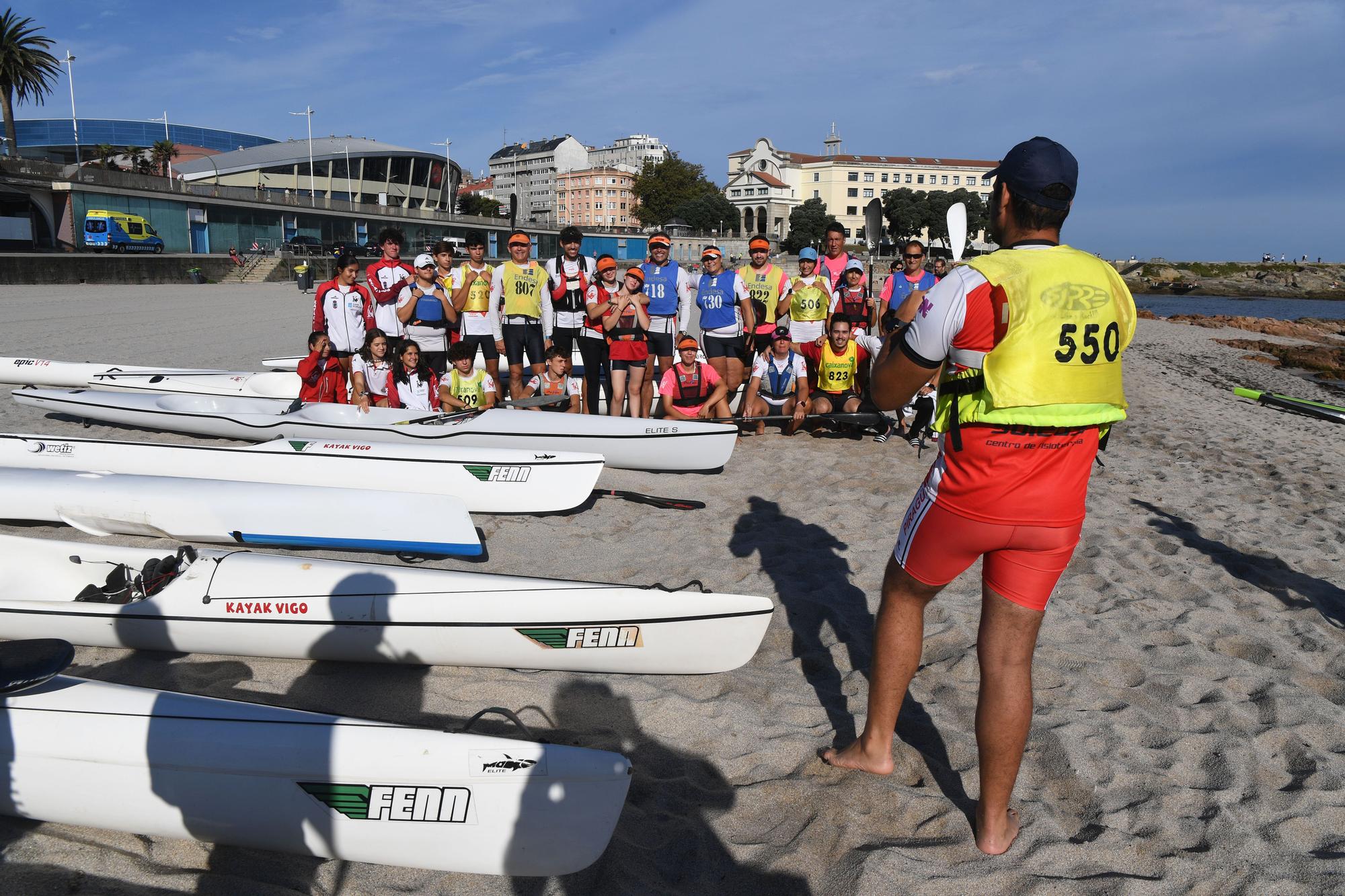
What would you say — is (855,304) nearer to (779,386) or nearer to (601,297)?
(779,386)

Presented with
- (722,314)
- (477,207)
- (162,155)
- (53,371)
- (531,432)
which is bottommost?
(531,432)

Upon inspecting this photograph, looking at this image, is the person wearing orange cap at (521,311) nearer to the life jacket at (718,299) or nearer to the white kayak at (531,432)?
the white kayak at (531,432)

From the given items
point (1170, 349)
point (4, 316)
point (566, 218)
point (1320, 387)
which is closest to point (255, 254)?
point (4, 316)

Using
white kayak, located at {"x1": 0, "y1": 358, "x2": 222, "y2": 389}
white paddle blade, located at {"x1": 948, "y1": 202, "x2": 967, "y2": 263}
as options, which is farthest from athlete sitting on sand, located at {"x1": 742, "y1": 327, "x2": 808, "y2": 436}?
white kayak, located at {"x1": 0, "y1": 358, "x2": 222, "y2": 389}

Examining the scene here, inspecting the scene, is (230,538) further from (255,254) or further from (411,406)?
(255,254)

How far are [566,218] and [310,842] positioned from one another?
11886cm

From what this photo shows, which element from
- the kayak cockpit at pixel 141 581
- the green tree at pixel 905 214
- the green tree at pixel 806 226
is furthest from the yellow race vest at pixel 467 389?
the green tree at pixel 806 226

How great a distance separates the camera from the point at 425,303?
26.0ft

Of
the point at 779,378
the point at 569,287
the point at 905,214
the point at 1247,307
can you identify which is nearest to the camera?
the point at 779,378

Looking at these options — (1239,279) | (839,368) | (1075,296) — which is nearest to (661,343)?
(839,368)

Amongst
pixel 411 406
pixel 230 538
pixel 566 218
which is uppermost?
pixel 566 218

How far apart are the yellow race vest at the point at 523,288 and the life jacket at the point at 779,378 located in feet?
7.92

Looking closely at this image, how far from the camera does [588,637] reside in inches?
132

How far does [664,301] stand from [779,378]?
1.41 meters
